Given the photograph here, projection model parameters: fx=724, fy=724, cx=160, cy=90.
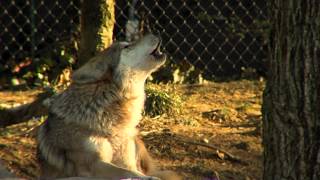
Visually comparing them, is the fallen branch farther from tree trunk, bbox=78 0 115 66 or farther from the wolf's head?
tree trunk, bbox=78 0 115 66

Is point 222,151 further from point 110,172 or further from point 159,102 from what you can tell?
point 110,172

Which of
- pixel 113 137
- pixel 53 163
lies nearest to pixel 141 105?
pixel 113 137

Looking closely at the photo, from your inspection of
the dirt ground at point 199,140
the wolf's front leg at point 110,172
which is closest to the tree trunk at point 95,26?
the dirt ground at point 199,140

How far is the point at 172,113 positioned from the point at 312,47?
3322 mm

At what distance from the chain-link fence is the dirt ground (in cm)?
143

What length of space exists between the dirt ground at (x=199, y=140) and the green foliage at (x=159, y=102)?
7cm

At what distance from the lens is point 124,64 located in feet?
16.6

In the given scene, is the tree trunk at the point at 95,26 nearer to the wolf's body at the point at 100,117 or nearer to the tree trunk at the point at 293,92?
the wolf's body at the point at 100,117

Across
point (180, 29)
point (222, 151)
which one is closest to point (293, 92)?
point (222, 151)

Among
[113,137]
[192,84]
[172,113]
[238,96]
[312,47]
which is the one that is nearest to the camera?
[312,47]

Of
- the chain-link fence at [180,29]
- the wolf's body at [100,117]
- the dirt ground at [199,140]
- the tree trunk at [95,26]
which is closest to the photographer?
the wolf's body at [100,117]

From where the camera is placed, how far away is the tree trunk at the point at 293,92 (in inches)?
135

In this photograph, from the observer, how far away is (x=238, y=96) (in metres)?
7.54

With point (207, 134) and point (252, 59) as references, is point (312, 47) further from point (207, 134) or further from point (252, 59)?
point (252, 59)
